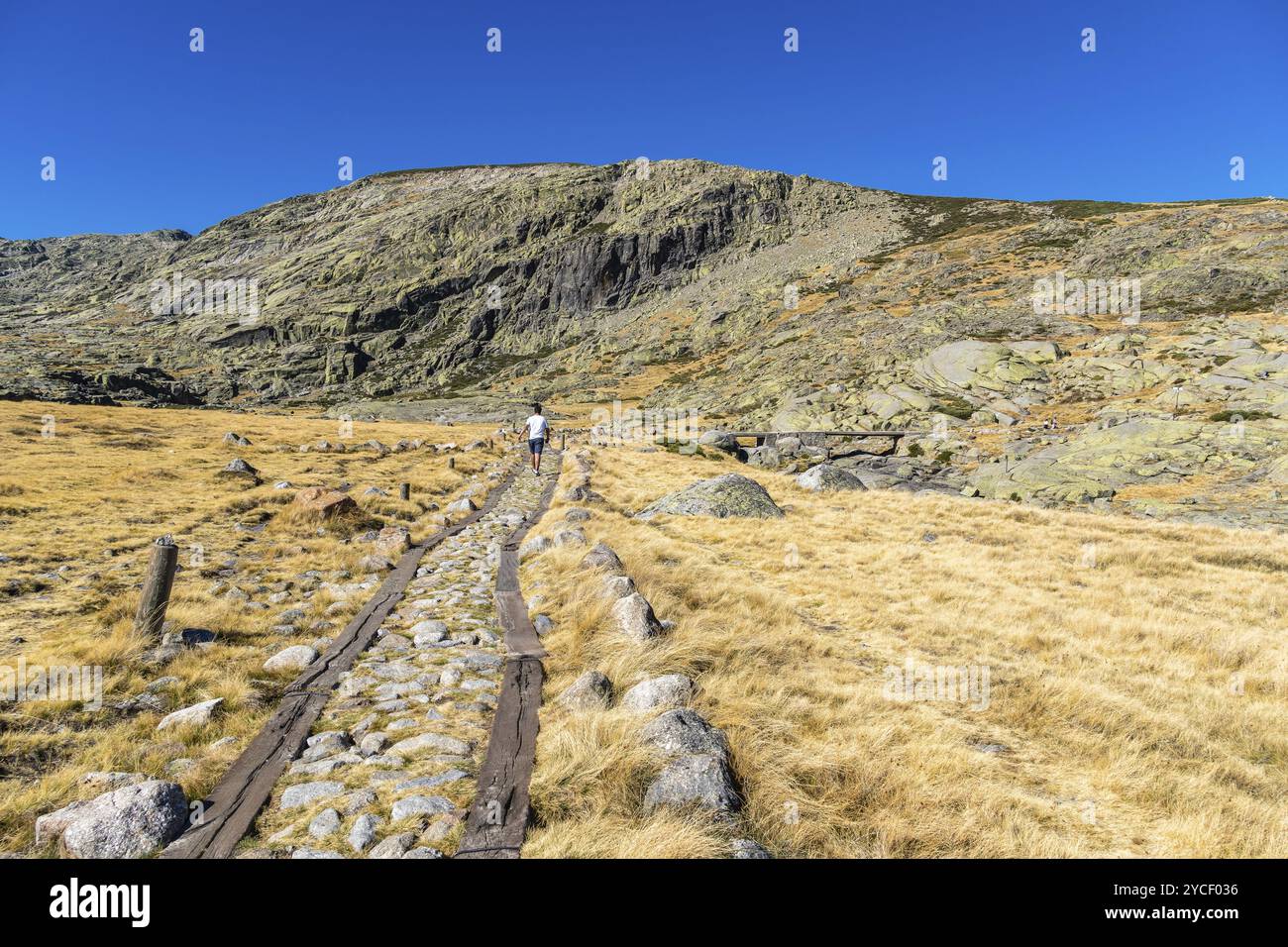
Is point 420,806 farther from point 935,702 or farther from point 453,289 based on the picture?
point 453,289

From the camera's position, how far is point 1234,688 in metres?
7.98

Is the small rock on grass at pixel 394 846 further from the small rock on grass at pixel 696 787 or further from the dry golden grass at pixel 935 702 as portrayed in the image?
the small rock on grass at pixel 696 787

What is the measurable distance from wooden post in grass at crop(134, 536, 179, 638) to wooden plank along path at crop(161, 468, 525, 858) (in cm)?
208

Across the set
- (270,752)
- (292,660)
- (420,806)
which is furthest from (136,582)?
(420,806)

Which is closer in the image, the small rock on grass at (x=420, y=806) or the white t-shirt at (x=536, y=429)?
the small rock on grass at (x=420, y=806)

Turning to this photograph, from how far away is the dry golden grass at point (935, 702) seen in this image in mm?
4164

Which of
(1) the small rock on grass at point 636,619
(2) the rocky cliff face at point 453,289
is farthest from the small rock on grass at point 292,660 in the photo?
(2) the rocky cliff face at point 453,289

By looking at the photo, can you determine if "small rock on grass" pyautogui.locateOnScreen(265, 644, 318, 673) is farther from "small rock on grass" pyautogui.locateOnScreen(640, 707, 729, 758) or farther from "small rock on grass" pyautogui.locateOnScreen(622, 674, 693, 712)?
"small rock on grass" pyautogui.locateOnScreen(640, 707, 729, 758)

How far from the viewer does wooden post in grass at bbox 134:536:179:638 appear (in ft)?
22.3

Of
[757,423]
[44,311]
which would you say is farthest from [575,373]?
[44,311]

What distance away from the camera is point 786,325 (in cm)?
9456

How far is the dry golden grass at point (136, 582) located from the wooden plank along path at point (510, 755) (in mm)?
2082
